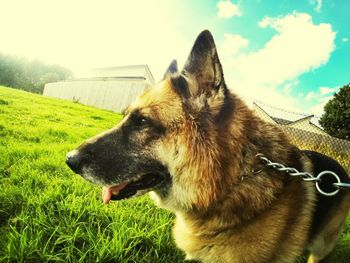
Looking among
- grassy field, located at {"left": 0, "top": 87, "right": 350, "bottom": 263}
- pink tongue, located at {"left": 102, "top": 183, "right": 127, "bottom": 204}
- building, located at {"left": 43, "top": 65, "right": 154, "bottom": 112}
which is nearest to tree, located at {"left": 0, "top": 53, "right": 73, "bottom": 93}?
building, located at {"left": 43, "top": 65, "right": 154, "bottom": 112}

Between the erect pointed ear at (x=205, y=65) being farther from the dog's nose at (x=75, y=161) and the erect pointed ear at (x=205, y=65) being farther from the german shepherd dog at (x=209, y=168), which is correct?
the dog's nose at (x=75, y=161)

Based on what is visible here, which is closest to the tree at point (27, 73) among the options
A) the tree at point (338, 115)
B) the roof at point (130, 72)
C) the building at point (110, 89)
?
the roof at point (130, 72)

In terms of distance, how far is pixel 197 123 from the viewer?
7.47ft

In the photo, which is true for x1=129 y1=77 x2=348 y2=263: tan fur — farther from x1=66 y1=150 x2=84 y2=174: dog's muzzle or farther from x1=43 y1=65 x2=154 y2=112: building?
x1=43 y1=65 x2=154 y2=112: building

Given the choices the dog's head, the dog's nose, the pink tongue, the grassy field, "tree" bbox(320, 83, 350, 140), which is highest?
"tree" bbox(320, 83, 350, 140)

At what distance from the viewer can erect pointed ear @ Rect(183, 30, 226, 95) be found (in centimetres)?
220

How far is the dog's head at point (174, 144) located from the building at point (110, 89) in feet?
44.8

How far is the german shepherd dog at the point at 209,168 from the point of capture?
2191 millimetres

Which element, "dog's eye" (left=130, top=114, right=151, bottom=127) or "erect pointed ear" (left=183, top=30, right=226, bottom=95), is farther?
"dog's eye" (left=130, top=114, right=151, bottom=127)

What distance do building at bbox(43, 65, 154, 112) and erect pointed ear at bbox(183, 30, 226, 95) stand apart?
1369cm

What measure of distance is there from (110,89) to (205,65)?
2081cm

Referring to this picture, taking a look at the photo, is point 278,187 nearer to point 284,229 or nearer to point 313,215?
point 284,229

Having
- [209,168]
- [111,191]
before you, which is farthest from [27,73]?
[209,168]

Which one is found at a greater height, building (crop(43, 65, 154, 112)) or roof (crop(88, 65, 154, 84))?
roof (crop(88, 65, 154, 84))
